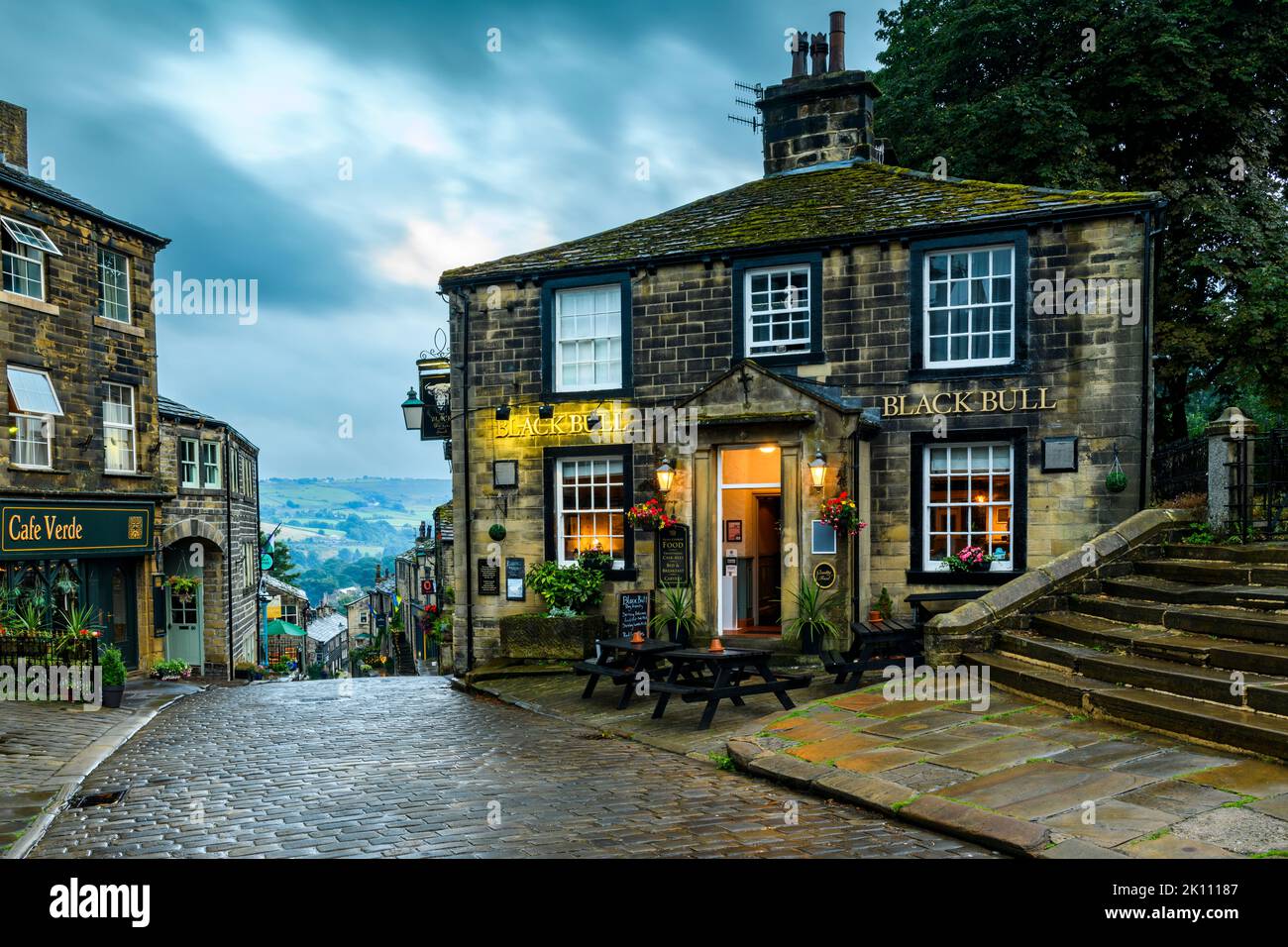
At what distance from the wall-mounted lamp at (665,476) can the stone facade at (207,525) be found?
17409 mm

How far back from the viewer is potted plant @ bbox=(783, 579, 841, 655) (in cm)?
1379

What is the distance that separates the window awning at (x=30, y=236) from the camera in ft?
61.2

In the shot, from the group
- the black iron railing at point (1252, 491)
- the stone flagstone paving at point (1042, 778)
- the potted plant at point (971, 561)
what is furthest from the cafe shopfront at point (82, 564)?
the black iron railing at point (1252, 491)

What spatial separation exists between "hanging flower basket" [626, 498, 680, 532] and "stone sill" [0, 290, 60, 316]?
43.1 feet

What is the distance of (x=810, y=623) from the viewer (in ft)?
45.1

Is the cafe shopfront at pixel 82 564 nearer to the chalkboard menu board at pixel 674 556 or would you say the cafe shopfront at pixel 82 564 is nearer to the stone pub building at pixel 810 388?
the stone pub building at pixel 810 388

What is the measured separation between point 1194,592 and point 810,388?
19.8 ft

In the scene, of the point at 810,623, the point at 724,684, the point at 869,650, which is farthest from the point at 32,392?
the point at 869,650

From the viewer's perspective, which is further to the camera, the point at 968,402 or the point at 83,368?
the point at 83,368

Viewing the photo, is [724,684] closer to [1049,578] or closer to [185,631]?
[1049,578]

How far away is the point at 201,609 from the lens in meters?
28.7

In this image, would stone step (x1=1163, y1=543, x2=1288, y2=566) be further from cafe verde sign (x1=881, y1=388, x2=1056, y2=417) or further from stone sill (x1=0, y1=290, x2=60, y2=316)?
stone sill (x1=0, y1=290, x2=60, y2=316)
